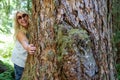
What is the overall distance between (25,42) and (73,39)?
36.7 inches

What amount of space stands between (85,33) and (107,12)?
456mm

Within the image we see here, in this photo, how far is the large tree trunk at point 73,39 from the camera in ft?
9.52

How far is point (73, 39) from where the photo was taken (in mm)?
2896

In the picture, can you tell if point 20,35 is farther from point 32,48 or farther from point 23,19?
point 32,48

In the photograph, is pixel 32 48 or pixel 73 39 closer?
pixel 73 39

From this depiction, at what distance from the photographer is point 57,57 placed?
3043mm

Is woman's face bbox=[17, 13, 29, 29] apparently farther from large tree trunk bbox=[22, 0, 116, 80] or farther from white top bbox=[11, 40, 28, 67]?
large tree trunk bbox=[22, 0, 116, 80]

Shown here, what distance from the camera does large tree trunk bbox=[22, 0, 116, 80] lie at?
9.52 feet

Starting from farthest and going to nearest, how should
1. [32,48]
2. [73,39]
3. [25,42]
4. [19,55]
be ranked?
[19,55]
[25,42]
[32,48]
[73,39]

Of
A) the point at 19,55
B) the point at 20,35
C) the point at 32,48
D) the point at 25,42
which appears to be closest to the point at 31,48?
the point at 32,48

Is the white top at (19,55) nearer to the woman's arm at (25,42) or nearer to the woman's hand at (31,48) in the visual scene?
the woman's arm at (25,42)

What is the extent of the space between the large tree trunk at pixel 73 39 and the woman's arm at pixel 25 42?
0.08 meters

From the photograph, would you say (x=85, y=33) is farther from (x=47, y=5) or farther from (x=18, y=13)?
(x=18, y=13)

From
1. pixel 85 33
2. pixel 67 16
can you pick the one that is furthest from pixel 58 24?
pixel 85 33
